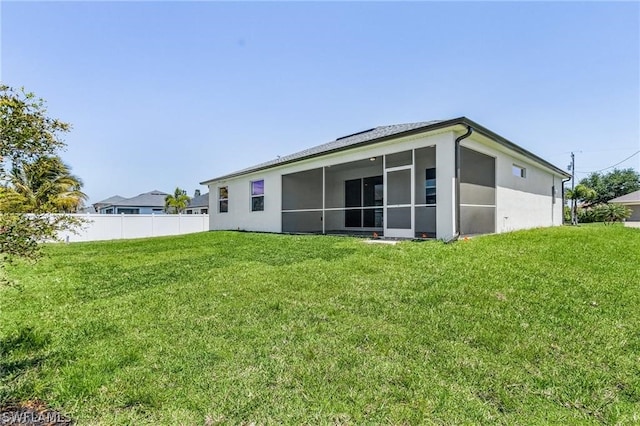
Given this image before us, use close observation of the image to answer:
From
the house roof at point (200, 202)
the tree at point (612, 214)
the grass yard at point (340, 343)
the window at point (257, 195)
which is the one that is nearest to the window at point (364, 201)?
the window at point (257, 195)

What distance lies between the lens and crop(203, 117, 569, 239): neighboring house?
8.07 m

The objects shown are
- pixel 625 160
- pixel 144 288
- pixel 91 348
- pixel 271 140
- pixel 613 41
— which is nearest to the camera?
pixel 91 348

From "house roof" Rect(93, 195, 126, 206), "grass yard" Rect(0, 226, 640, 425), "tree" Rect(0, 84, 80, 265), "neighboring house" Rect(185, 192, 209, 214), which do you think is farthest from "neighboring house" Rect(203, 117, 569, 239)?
"house roof" Rect(93, 195, 126, 206)

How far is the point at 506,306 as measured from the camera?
381 centimetres

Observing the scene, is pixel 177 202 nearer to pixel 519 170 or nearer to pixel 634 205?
pixel 519 170

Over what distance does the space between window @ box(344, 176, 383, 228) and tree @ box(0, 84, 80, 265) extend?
10843mm

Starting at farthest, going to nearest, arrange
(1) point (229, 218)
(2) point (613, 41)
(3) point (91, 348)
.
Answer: (1) point (229, 218), (2) point (613, 41), (3) point (91, 348)

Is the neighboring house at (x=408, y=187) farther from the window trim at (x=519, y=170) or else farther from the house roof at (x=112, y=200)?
the house roof at (x=112, y=200)

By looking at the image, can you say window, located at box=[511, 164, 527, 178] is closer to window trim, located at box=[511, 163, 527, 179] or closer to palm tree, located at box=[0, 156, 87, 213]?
window trim, located at box=[511, 163, 527, 179]

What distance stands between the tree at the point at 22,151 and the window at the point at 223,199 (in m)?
14.4

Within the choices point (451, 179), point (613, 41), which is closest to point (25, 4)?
point (451, 179)

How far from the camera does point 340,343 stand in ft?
10.0

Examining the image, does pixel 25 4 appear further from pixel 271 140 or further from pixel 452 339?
pixel 271 140

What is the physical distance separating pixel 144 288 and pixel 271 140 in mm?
14995
